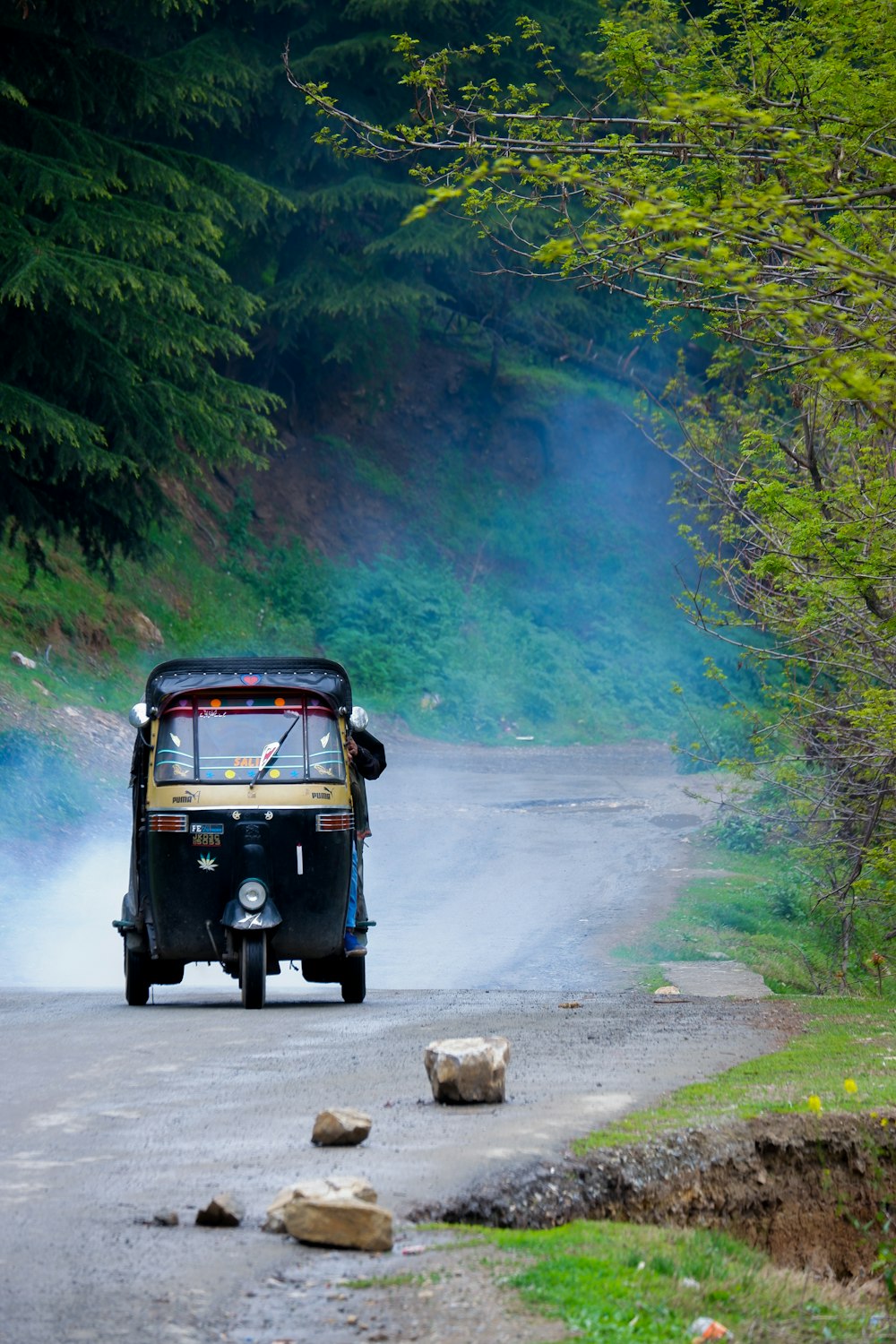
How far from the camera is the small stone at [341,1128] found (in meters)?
6.88

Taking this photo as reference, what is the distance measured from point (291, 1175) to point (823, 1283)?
7.08ft

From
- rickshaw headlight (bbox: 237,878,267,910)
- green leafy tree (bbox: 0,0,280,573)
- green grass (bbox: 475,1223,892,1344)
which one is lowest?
green grass (bbox: 475,1223,892,1344)

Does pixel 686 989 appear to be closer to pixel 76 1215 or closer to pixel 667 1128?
pixel 667 1128

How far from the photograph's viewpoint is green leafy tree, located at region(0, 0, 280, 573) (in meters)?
18.9

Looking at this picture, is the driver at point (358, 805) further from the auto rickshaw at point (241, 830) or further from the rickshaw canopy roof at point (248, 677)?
the rickshaw canopy roof at point (248, 677)

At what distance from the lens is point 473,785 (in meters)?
30.4

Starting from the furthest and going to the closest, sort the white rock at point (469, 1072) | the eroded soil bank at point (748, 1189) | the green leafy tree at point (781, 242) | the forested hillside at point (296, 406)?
the forested hillside at point (296, 406)
the white rock at point (469, 1072)
the green leafy tree at point (781, 242)
the eroded soil bank at point (748, 1189)

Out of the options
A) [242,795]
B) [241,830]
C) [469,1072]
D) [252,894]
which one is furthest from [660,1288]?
[242,795]

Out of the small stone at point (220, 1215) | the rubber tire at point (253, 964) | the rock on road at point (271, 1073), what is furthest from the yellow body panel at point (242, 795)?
the small stone at point (220, 1215)

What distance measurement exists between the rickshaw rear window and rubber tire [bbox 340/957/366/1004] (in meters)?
1.51

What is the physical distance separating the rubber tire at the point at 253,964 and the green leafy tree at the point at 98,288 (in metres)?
8.64

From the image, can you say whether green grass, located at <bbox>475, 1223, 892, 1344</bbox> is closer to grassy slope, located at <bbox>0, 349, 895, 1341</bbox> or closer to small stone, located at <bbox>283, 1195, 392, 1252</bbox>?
small stone, located at <bbox>283, 1195, 392, 1252</bbox>

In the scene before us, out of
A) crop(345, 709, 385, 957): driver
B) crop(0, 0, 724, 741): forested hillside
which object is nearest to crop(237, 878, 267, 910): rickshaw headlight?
crop(345, 709, 385, 957): driver

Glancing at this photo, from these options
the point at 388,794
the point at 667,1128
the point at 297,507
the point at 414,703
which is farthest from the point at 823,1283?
the point at 297,507
